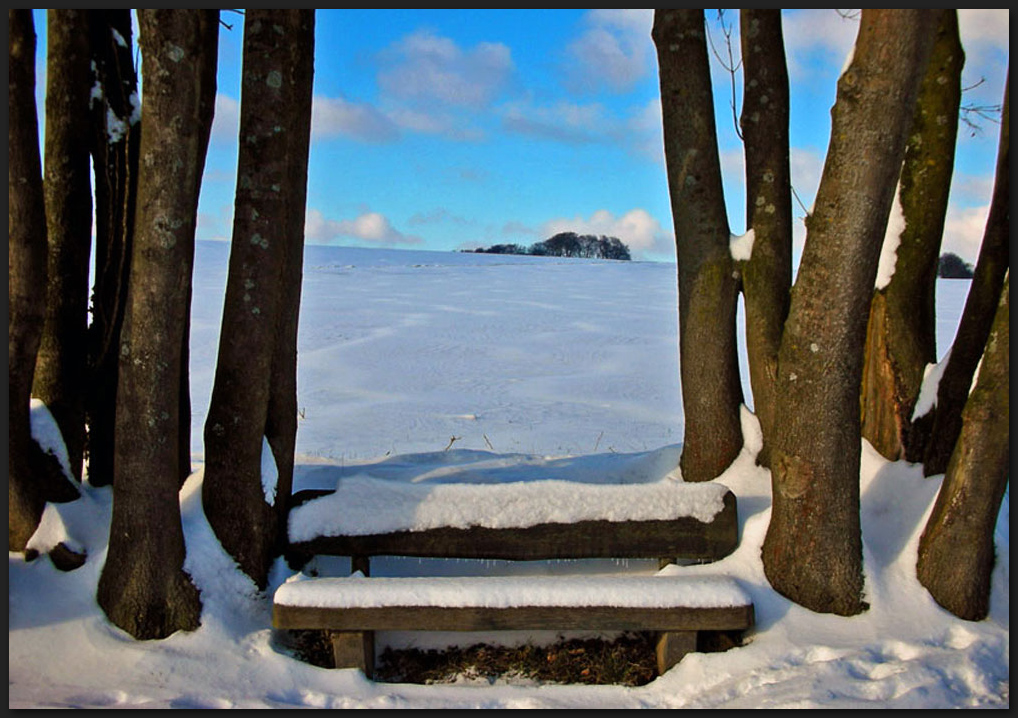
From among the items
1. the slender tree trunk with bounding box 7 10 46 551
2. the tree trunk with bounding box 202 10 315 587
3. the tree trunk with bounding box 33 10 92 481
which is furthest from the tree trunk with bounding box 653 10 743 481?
the slender tree trunk with bounding box 7 10 46 551

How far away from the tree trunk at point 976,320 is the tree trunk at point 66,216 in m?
4.62

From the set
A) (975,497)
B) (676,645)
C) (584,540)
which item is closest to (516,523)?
(584,540)

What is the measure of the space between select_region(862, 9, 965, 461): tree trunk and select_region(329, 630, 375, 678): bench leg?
3.00 m

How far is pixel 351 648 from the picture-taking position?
368cm

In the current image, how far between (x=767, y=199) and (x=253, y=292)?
2919 mm

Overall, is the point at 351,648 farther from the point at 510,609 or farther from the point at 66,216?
the point at 66,216

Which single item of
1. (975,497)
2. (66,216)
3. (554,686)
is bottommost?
(554,686)

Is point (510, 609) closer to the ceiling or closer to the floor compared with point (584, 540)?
closer to the floor

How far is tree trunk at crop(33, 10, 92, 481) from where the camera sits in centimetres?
439

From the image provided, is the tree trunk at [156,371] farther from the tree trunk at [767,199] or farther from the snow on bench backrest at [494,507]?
the tree trunk at [767,199]

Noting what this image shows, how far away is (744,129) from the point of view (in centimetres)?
483

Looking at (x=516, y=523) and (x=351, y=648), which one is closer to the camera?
(x=351, y=648)

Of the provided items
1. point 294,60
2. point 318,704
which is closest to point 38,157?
point 294,60

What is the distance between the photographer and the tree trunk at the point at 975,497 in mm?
3576
